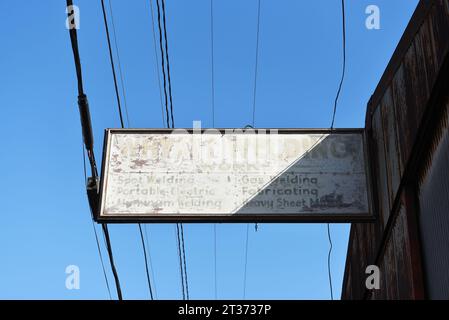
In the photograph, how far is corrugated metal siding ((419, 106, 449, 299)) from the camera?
229 inches

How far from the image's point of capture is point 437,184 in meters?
6.07

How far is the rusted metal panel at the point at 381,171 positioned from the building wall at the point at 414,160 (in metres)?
0.01

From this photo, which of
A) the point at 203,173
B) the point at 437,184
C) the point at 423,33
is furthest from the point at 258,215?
the point at 423,33

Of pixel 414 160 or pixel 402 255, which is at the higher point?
pixel 414 160

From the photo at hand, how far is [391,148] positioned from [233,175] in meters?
1.80

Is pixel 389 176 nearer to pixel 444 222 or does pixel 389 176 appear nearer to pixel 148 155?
pixel 444 222

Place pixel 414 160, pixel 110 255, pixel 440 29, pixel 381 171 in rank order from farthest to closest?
pixel 110 255 < pixel 381 171 < pixel 414 160 < pixel 440 29

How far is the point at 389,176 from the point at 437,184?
49.4 inches

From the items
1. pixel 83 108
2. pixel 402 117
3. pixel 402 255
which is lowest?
pixel 402 255

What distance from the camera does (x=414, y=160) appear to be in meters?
6.58

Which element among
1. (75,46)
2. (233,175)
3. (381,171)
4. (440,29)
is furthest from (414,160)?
(75,46)

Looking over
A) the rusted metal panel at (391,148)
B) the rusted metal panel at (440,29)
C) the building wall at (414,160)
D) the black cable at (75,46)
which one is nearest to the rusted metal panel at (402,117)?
the building wall at (414,160)

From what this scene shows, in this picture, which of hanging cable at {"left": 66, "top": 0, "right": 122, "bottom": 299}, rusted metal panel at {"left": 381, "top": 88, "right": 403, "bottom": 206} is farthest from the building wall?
hanging cable at {"left": 66, "top": 0, "right": 122, "bottom": 299}

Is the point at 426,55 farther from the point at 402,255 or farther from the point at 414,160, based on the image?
the point at 402,255
